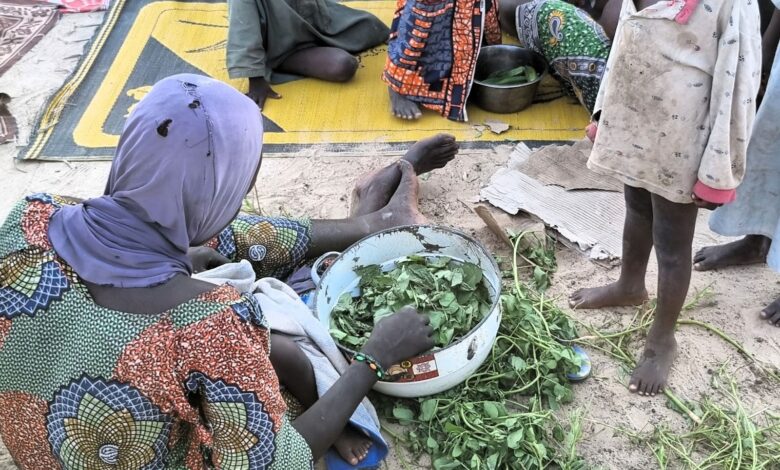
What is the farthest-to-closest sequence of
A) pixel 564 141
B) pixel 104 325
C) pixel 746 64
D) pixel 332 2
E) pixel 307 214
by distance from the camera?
pixel 332 2 < pixel 564 141 < pixel 307 214 < pixel 746 64 < pixel 104 325

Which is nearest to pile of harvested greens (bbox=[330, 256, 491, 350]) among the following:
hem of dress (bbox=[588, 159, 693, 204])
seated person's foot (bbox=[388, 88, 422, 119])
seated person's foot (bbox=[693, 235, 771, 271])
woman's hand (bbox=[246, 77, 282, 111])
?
hem of dress (bbox=[588, 159, 693, 204])

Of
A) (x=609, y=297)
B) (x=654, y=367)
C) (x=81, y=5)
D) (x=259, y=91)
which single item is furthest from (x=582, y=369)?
(x=81, y=5)

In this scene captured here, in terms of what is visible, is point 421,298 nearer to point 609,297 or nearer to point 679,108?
point 609,297

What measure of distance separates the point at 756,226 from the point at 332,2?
8.36ft

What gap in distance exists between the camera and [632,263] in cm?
228

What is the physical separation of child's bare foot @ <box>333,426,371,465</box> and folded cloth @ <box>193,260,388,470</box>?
2 cm

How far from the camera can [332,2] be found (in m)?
3.95

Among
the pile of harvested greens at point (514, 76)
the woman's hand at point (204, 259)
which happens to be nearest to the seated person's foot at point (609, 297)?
the woman's hand at point (204, 259)

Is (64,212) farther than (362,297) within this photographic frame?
No

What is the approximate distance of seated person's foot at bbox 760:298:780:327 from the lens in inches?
91.0

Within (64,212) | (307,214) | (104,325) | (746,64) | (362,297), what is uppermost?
(746,64)

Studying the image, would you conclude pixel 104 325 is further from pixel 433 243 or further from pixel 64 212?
pixel 433 243

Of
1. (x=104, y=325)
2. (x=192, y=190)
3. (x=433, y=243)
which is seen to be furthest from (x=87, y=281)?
(x=433, y=243)

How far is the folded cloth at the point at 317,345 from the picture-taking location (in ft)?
6.26
